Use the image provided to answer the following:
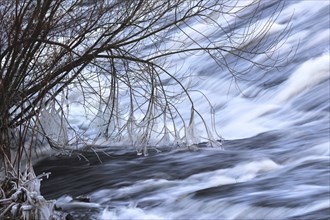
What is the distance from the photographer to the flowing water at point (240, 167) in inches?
222

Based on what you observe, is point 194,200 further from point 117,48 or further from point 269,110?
point 269,110

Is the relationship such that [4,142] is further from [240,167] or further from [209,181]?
[240,167]

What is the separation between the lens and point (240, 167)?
6.61m

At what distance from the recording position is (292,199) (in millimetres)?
5551

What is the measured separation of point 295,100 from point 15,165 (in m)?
4.16

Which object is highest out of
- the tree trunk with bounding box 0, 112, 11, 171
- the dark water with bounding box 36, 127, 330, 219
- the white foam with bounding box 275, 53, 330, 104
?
the white foam with bounding box 275, 53, 330, 104

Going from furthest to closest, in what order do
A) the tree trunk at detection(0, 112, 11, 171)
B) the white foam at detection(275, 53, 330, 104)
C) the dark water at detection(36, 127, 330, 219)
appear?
1. the white foam at detection(275, 53, 330, 104)
2. the dark water at detection(36, 127, 330, 219)
3. the tree trunk at detection(0, 112, 11, 171)

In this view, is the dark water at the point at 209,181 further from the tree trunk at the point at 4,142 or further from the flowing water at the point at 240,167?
the tree trunk at the point at 4,142

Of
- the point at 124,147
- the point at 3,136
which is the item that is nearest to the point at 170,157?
the point at 124,147

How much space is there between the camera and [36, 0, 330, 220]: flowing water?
5645 millimetres

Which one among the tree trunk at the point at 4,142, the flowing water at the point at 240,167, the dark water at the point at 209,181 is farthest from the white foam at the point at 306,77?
the tree trunk at the point at 4,142

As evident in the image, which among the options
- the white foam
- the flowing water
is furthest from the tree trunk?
the white foam

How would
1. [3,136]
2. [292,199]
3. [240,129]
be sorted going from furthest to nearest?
[240,129] → [3,136] → [292,199]

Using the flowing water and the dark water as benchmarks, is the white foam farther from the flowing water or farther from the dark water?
the dark water
